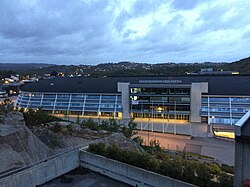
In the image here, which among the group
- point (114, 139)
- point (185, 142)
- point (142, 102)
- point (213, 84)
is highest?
point (213, 84)

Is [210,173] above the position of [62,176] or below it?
above

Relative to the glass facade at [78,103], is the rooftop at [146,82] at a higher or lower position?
higher

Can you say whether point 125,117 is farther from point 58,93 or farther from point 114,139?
point 114,139

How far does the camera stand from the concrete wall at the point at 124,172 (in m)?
17.2

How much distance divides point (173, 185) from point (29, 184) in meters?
9.93

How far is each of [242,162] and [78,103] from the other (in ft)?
190

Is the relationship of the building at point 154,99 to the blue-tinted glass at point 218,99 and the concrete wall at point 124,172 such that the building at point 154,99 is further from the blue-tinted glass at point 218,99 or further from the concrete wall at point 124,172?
the concrete wall at point 124,172

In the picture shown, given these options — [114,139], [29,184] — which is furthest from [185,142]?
[29,184]

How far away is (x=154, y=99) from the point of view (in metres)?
64.3

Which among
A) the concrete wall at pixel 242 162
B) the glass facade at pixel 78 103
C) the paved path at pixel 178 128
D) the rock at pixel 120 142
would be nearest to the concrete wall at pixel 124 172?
the concrete wall at pixel 242 162

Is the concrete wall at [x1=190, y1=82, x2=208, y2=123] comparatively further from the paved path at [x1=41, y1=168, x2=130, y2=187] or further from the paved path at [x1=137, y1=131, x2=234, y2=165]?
the paved path at [x1=41, y1=168, x2=130, y2=187]

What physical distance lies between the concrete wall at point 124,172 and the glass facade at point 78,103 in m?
42.4

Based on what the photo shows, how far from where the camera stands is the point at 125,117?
64750 mm

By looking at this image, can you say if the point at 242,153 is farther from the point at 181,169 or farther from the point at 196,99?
the point at 196,99
